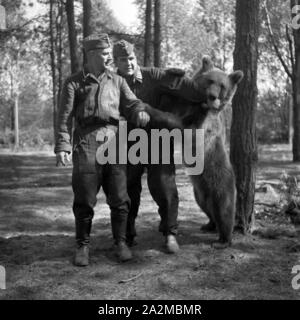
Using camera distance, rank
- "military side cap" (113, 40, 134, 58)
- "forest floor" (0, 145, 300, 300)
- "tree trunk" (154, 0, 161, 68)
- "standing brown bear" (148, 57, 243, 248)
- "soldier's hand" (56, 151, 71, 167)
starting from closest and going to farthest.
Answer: "forest floor" (0, 145, 300, 300) < "soldier's hand" (56, 151, 71, 167) < "military side cap" (113, 40, 134, 58) < "standing brown bear" (148, 57, 243, 248) < "tree trunk" (154, 0, 161, 68)

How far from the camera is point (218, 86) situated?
498 cm

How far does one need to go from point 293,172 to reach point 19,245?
349 inches

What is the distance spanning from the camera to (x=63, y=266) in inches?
175

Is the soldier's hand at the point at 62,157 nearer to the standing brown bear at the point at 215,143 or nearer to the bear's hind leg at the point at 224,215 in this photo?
the standing brown bear at the point at 215,143

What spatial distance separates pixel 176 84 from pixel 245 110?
112cm

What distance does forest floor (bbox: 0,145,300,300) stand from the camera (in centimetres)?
386

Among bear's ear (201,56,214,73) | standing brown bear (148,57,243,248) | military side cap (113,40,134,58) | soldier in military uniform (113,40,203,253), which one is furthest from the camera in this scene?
bear's ear (201,56,214,73)

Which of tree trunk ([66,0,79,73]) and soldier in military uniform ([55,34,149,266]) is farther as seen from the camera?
tree trunk ([66,0,79,73])

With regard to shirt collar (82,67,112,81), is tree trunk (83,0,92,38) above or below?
above

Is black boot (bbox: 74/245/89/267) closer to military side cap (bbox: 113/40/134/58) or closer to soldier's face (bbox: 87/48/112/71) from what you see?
soldier's face (bbox: 87/48/112/71)

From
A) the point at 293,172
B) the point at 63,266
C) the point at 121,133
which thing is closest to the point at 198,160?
the point at 121,133

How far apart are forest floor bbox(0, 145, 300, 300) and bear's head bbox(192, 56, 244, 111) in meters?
1.64

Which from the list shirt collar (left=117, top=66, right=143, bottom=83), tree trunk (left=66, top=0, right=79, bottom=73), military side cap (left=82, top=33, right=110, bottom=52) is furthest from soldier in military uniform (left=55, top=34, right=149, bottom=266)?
tree trunk (left=66, top=0, right=79, bottom=73)

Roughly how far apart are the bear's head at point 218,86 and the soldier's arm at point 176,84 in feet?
0.47
